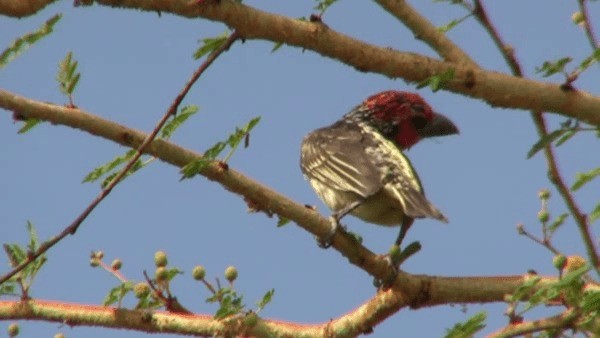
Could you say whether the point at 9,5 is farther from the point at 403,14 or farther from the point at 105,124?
the point at 403,14

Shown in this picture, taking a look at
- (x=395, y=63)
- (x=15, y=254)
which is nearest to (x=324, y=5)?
(x=395, y=63)

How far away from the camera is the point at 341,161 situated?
19.4 ft

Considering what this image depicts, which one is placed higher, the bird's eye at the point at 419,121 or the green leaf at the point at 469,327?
the bird's eye at the point at 419,121

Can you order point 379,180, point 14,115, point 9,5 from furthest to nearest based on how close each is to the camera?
point 379,180 → point 14,115 → point 9,5

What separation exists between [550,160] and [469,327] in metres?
0.88

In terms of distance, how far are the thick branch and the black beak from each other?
267 cm

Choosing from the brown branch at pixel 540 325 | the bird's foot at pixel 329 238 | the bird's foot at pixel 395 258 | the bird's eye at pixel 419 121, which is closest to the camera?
the brown branch at pixel 540 325

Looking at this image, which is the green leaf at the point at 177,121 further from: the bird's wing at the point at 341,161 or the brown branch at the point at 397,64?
the bird's wing at the point at 341,161

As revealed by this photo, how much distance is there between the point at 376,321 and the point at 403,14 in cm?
134

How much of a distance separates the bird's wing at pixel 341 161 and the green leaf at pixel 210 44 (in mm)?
1985

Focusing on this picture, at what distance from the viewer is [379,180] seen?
5469 mm

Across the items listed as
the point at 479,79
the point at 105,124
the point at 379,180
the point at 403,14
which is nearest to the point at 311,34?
the point at 479,79

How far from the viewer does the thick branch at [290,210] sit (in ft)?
12.4

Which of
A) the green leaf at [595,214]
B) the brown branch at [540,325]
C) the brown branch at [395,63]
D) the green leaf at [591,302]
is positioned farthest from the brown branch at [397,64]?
the brown branch at [540,325]
